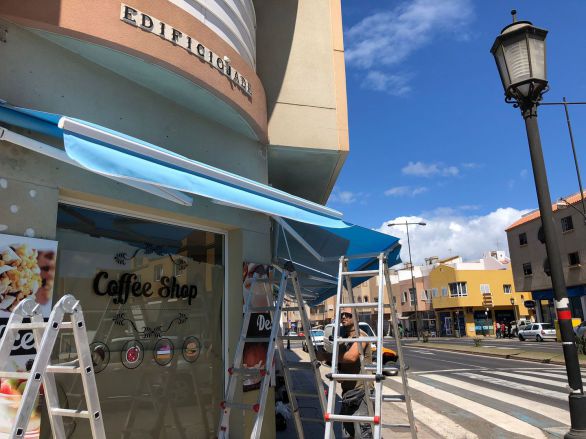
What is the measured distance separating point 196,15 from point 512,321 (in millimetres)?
58168

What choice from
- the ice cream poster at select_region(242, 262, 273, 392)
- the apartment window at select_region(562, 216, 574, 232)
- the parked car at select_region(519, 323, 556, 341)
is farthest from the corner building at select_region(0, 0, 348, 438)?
the apartment window at select_region(562, 216, 574, 232)

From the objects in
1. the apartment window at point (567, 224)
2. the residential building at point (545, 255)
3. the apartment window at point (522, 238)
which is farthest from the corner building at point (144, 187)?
the apartment window at point (522, 238)

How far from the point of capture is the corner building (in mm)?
3752

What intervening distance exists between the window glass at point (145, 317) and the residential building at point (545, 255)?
32414 mm

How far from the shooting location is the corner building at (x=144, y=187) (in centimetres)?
375

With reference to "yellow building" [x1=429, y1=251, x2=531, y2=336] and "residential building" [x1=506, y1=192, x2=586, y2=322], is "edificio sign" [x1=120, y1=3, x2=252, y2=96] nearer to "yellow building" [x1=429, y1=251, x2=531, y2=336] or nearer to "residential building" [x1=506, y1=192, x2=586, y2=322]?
"residential building" [x1=506, y1=192, x2=586, y2=322]

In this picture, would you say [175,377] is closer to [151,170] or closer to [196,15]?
[151,170]

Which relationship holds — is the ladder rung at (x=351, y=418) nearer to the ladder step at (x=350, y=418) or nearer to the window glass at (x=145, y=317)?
the ladder step at (x=350, y=418)

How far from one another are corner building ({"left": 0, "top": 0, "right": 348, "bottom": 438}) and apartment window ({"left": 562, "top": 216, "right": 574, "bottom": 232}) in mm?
38197

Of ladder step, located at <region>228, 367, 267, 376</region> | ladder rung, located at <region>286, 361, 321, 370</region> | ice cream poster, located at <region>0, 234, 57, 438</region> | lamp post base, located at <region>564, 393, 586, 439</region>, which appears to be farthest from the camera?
ladder rung, located at <region>286, 361, 321, 370</region>

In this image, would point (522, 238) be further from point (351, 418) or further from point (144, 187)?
point (144, 187)

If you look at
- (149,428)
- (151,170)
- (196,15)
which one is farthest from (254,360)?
(196,15)

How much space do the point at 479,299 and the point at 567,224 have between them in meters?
19.4

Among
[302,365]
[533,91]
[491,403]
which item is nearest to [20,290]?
[302,365]
